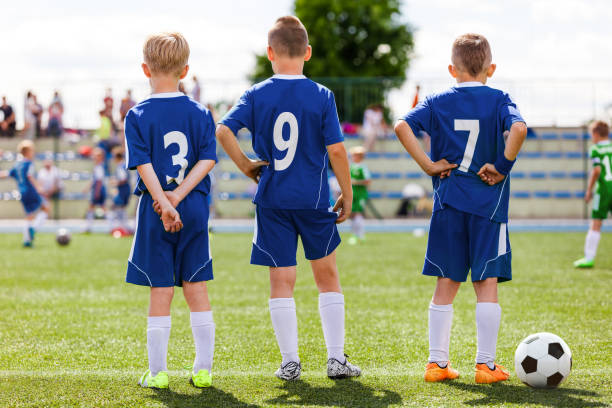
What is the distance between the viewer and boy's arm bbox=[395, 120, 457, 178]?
13.0 ft

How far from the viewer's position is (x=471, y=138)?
3977mm

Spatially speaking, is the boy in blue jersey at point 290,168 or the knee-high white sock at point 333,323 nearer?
the boy in blue jersey at point 290,168

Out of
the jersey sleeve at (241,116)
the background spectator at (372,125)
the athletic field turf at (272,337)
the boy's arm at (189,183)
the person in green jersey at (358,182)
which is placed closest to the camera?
the athletic field turf at (272,337)

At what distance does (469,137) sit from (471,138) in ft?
0.04

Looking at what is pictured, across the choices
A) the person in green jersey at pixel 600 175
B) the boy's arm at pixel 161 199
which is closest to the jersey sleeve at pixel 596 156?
the person in green jersey at pixel 600 175

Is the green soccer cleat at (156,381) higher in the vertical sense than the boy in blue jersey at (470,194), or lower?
lower

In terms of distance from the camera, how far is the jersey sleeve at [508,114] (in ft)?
12.6

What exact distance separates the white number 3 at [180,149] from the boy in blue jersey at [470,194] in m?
1.22

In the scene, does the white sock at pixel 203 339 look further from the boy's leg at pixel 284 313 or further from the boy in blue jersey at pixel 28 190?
the boy in blue jersey at pixel 28 190

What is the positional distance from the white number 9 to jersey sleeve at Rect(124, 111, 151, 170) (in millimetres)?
713

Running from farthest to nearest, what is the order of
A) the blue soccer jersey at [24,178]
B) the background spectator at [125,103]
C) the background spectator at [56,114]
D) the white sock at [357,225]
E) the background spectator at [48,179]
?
1. the background spectator at [56,114]
2. the background spectator at [125,103]
3. the background spectator at [48,179]
4. the white sock at [357,225]
5. the blue soccer jersey at [24,178]

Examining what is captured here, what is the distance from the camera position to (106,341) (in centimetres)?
524

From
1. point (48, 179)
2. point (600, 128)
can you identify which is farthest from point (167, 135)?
point (48, 179)

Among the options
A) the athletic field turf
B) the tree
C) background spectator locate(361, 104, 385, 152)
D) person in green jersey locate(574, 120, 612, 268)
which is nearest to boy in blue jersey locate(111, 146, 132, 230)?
the athletic field turf
